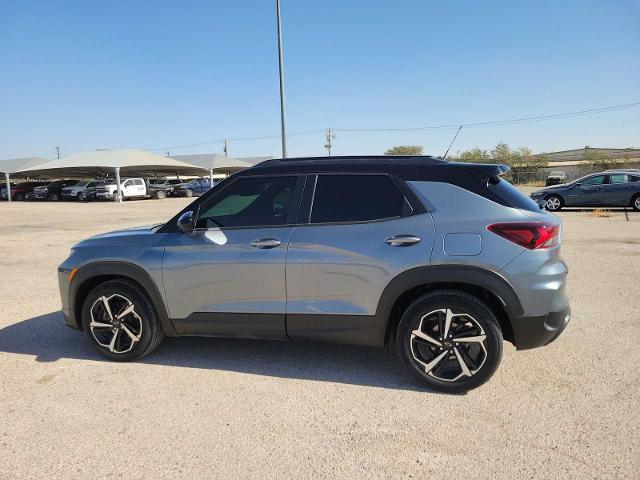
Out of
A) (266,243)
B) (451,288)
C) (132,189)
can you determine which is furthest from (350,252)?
(132,189)

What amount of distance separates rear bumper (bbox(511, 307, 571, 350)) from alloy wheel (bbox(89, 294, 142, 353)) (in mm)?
2952

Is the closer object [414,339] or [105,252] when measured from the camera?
[414,339]

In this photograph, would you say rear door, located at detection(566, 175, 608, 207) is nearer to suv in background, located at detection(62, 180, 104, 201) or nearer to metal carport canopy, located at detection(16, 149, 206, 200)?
metal carport canopy, located at detection(16, 149, 206, 200)

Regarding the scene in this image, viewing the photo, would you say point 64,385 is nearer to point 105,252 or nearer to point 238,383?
point 105,252

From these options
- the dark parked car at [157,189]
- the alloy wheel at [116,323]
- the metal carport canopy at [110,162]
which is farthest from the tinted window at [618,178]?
the dark parked car at [157,189]

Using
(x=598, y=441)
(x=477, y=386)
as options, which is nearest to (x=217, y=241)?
(x=477, y=386)

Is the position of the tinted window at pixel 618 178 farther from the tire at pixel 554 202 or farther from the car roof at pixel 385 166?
the car roof at pixel 385 166

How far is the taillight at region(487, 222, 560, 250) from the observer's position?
3242mm

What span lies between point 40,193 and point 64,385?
43905 mm

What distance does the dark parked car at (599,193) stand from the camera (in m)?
17.5

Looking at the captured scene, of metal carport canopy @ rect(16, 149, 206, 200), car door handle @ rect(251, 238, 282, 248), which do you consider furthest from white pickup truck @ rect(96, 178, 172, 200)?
car door handle @ rect(251, 238, 282, 248)

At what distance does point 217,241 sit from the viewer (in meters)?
3.69

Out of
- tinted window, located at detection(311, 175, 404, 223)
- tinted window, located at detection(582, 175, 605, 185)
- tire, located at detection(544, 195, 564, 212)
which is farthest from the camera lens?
tire, located at detection(544, 195, 564, 212)

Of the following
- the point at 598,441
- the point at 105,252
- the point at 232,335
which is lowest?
the point at 598,441
